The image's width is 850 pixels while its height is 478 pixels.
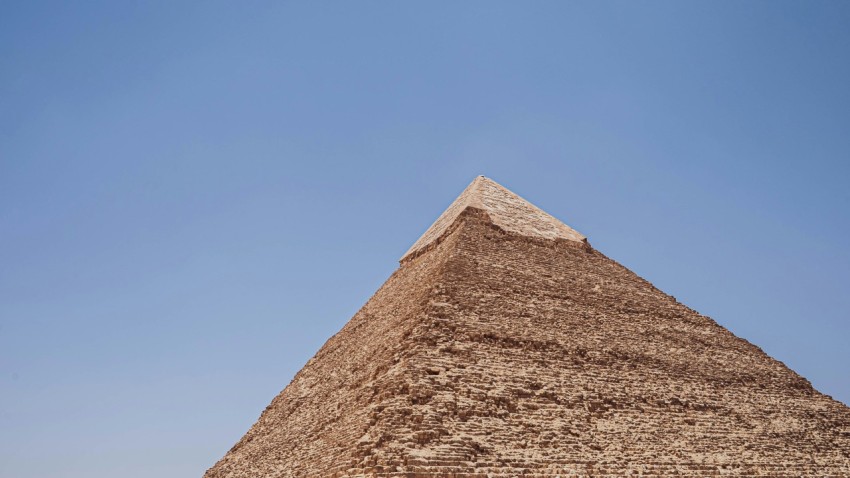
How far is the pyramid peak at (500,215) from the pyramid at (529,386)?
138mm

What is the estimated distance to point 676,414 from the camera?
14719 millimetres

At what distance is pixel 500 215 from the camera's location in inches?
851

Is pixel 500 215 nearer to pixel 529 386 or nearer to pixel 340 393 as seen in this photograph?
pixel 340 393

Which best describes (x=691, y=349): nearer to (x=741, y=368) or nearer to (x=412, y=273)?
(x=741, y=368)

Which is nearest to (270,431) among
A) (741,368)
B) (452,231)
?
(452,231)

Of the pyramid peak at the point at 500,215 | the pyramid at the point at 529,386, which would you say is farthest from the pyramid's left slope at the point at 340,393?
the pyramid peak at the point at 500,215

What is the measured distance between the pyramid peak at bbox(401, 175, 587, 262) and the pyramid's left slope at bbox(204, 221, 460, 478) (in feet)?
5.19

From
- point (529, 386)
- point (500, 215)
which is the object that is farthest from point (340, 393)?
point (500, 215)

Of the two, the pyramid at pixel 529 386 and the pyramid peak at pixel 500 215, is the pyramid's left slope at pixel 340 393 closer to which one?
the pyramid at pixel 529 386

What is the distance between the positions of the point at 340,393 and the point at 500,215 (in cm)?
844

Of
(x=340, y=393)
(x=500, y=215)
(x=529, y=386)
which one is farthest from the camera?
(x=500, y=215)

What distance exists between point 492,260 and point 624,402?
5461mm

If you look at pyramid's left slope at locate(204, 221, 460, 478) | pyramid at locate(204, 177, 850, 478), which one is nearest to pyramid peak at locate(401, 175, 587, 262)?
pyramid at locate(204, 177, 850, 478)

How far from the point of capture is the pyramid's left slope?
12.8m
